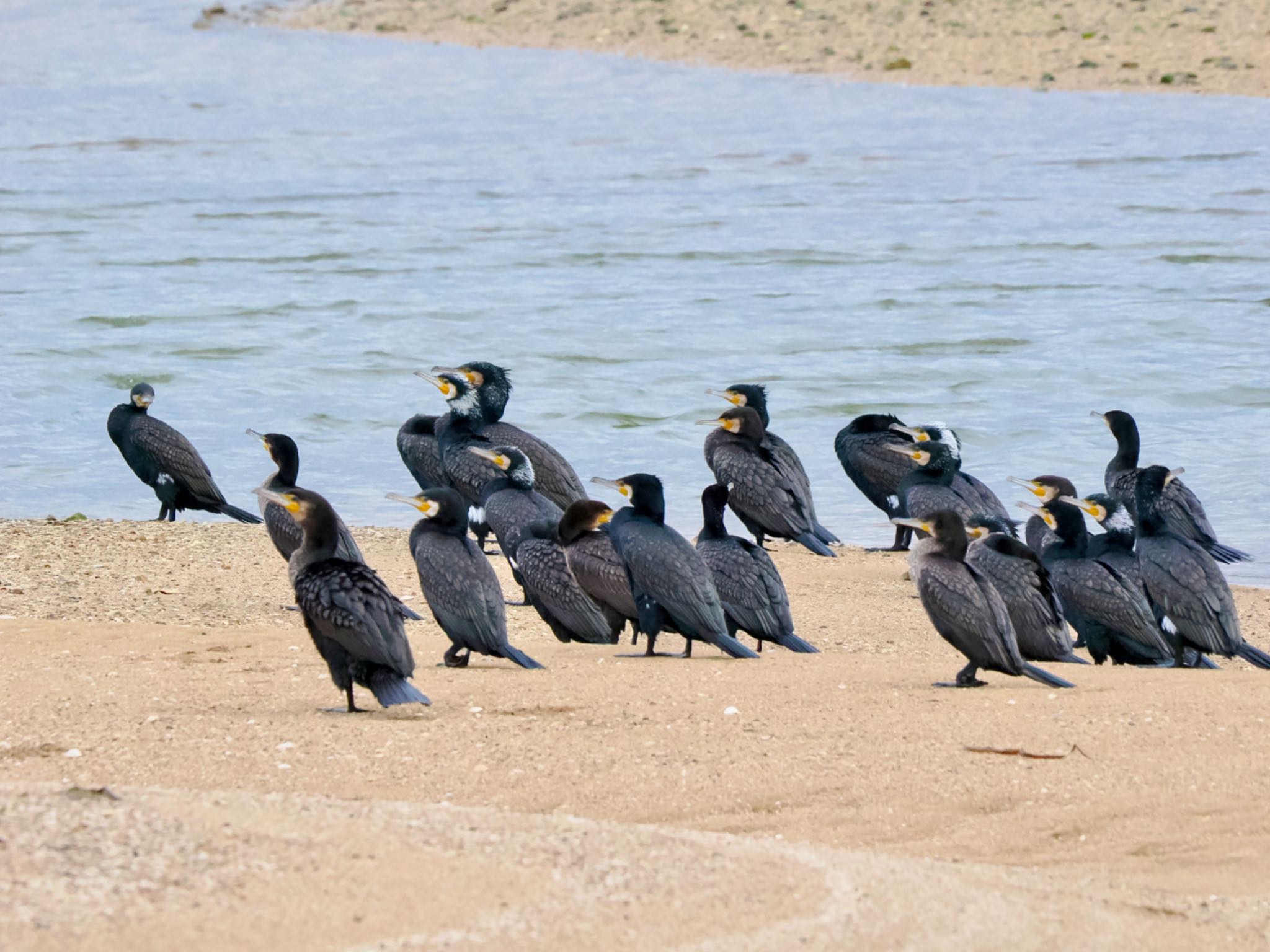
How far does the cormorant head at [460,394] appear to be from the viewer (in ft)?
36.8

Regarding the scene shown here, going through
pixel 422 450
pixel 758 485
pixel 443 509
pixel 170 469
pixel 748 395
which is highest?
pixel 443 509

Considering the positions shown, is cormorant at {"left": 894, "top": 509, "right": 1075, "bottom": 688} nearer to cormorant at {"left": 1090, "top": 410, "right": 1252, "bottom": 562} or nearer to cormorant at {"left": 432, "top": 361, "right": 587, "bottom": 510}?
cormorant at {"left": 1090, "top": 410, "right": 1252, "bottom": 562}

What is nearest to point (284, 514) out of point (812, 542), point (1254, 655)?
point (812, 542)

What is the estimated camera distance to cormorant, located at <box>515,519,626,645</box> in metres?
8.58

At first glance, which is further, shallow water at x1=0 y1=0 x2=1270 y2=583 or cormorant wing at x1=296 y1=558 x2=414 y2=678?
shallow water at x1=0 y1=0 x2=1270 y2=583

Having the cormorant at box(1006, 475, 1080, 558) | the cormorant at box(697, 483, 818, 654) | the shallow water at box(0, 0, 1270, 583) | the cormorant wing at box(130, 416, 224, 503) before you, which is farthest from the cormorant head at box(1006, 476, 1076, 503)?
the cormorant wing at box(130, 416, 224, 503)

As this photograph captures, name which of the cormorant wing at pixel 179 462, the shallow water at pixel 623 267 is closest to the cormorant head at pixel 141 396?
the cormorant wing at pixel 179 462

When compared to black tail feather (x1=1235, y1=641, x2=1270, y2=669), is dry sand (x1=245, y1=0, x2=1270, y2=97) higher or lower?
higher

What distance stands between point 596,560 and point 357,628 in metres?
2.09

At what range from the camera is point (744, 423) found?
11.1 meters

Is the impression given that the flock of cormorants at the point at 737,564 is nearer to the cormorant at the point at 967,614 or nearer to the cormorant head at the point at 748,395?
the cormorant at the point at 967,614

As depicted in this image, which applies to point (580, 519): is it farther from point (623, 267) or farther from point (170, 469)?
point (623, 267)

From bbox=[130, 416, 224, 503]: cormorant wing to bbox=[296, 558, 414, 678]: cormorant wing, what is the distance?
16.7 feet

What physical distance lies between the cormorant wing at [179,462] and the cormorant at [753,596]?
4225 millimetres
